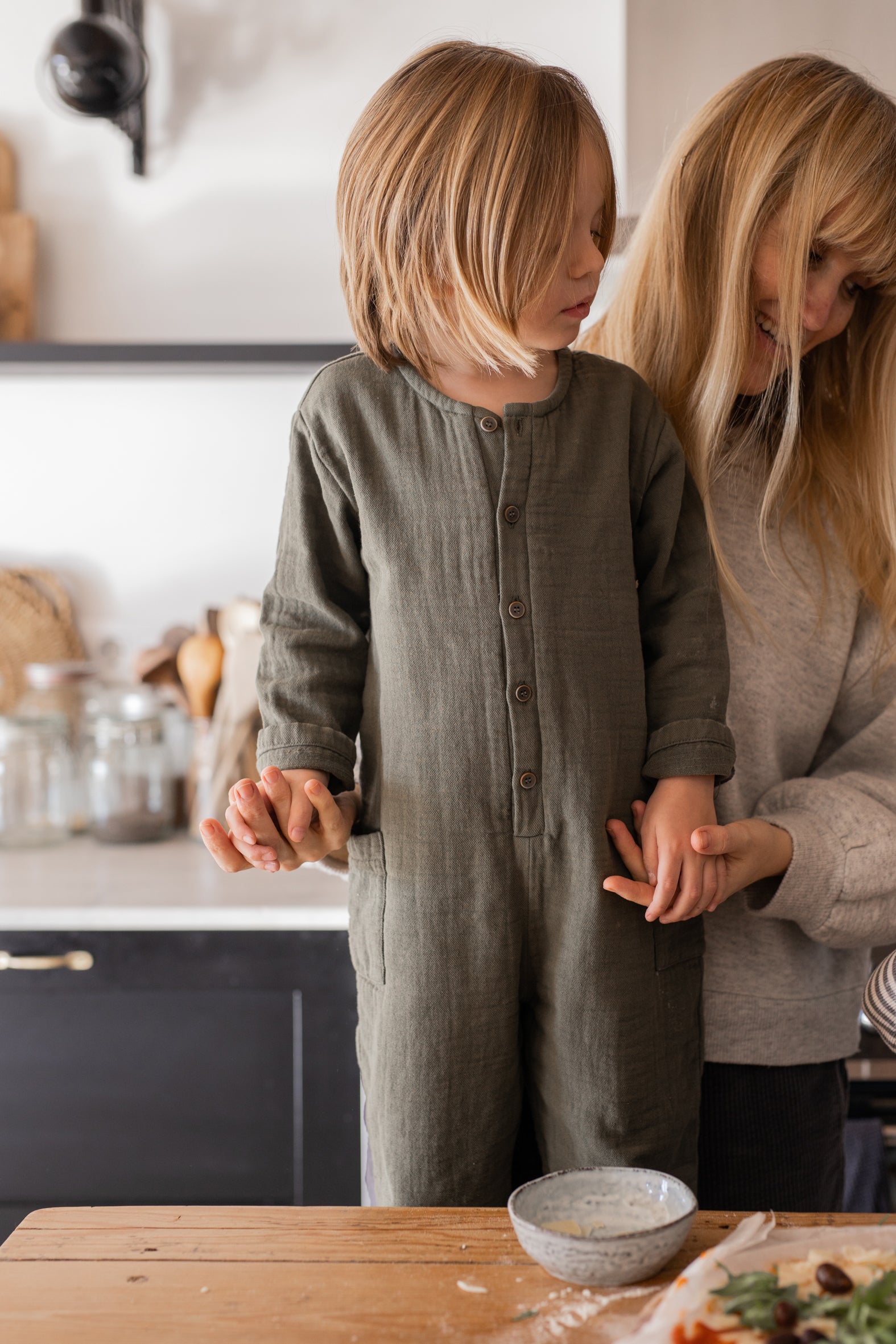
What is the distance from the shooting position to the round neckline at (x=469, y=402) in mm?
870

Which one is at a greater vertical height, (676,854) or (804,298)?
(804,298)

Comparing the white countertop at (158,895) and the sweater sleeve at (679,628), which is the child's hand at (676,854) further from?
the white countertop at (158,895)

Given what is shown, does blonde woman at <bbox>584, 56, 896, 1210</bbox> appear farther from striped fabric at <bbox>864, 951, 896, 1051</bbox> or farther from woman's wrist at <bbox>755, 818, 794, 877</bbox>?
striped fabric at <bbox>864, 951, 896, 1051</bbox>

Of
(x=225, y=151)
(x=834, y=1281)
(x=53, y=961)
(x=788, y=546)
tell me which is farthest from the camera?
(x=225, y=151)

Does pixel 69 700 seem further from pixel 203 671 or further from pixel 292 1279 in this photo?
pixel 292 1279

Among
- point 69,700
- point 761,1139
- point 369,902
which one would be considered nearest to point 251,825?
point 369,902

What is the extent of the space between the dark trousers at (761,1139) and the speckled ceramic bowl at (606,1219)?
0.31 m

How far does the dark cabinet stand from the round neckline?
2.50 ft

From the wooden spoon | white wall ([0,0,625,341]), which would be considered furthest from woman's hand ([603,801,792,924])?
white wall ([0,0,625,341])

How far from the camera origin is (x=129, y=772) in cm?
173

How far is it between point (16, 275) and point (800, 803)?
153 cm

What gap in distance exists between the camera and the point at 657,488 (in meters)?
0.92

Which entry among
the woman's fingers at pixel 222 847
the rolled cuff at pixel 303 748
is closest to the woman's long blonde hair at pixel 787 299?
the rolled cuff at pixel 303 748

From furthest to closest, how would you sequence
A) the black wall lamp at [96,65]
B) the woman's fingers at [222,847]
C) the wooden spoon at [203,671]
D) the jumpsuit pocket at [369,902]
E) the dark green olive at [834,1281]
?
1. the wooden spoon at [203,671]
2. the black wall lamp at [96,65]
3. the jumpsuit pocket at [369,902]
4. the woman's fingers at [222,847]
5. the dark green olive at [834,1281]
